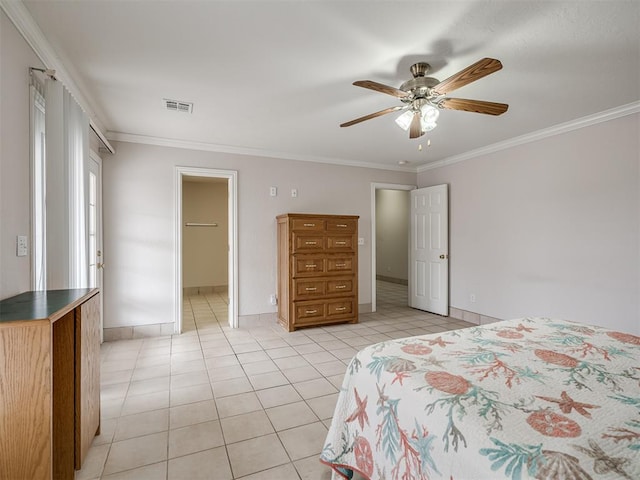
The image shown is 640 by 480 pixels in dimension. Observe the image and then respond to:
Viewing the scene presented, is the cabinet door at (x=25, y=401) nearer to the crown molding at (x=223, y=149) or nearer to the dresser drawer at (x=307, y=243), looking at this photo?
the dresser drawer at (x=307, y=243)

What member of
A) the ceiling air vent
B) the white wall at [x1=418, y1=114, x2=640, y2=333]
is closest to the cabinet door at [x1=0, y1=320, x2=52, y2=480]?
the ceiling air vent

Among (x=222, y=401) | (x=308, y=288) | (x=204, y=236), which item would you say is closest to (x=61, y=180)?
(x=222, y=401)

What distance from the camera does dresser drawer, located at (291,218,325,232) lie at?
13.5 ft

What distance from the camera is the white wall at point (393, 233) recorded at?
801 centimetres

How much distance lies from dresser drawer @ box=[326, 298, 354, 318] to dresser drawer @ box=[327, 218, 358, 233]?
3.17 ft

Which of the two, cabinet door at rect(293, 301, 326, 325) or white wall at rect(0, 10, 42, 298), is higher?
white wall at rect(0, 10, 42, 298)

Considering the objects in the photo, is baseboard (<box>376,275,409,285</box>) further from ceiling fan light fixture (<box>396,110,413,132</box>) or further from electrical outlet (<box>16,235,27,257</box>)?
electrical outlet (<box>16,235,27,257</box>)

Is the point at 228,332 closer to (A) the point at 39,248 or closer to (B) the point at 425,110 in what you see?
(A) the point at 39,248

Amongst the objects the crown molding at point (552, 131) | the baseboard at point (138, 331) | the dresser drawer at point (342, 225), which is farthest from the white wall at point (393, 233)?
the baseboard at point (138, 331)

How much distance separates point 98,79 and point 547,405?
334 centimetres

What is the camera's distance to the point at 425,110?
2.31m

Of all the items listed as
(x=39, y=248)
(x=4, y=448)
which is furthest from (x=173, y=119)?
(x=4, y=448)

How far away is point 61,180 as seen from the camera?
1992 millimetres

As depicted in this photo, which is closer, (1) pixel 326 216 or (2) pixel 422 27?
(2) pixel 422 27
